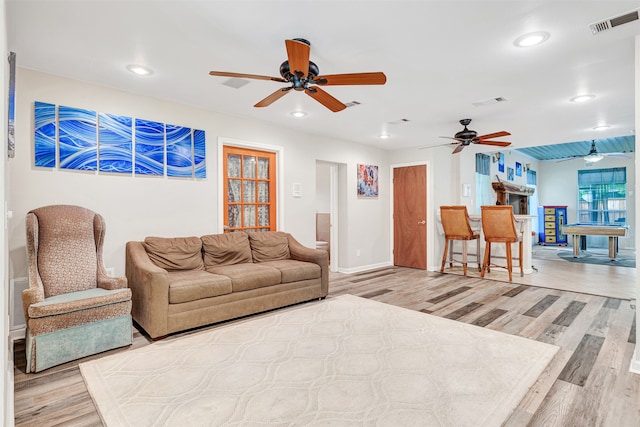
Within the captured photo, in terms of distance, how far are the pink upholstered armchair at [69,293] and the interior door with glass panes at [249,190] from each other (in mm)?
1648

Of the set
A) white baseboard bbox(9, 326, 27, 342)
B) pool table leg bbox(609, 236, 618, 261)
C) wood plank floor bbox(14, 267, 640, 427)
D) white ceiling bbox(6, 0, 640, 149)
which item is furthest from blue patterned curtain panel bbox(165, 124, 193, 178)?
pool table leg bbox(609, 236, 618, 261)

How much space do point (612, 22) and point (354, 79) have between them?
5.87ft

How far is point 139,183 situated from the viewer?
3711 millimetres

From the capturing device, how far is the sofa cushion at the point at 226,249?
13.1 feet

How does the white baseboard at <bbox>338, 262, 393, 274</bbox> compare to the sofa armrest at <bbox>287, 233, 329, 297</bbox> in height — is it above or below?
below

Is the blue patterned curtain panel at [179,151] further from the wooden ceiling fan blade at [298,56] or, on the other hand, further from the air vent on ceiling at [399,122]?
the air vent on ceiling at [399,122]

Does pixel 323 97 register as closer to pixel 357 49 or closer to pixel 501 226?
pixel 357 49

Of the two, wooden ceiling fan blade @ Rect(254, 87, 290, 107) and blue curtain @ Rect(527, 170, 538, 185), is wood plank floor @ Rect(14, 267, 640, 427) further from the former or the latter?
blue curtain @ Rect(527, 170, 538, 185)

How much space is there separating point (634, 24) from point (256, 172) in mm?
4039

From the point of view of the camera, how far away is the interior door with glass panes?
4.57 m

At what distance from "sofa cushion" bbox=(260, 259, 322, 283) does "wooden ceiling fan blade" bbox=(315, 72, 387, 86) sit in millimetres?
2169


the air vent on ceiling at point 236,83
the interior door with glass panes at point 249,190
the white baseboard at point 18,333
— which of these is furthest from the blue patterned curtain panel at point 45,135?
the interior door with glass panes at point 249,190

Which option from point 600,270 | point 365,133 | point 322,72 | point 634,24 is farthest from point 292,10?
point 600,270

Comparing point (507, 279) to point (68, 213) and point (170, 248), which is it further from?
point (68, 213)
